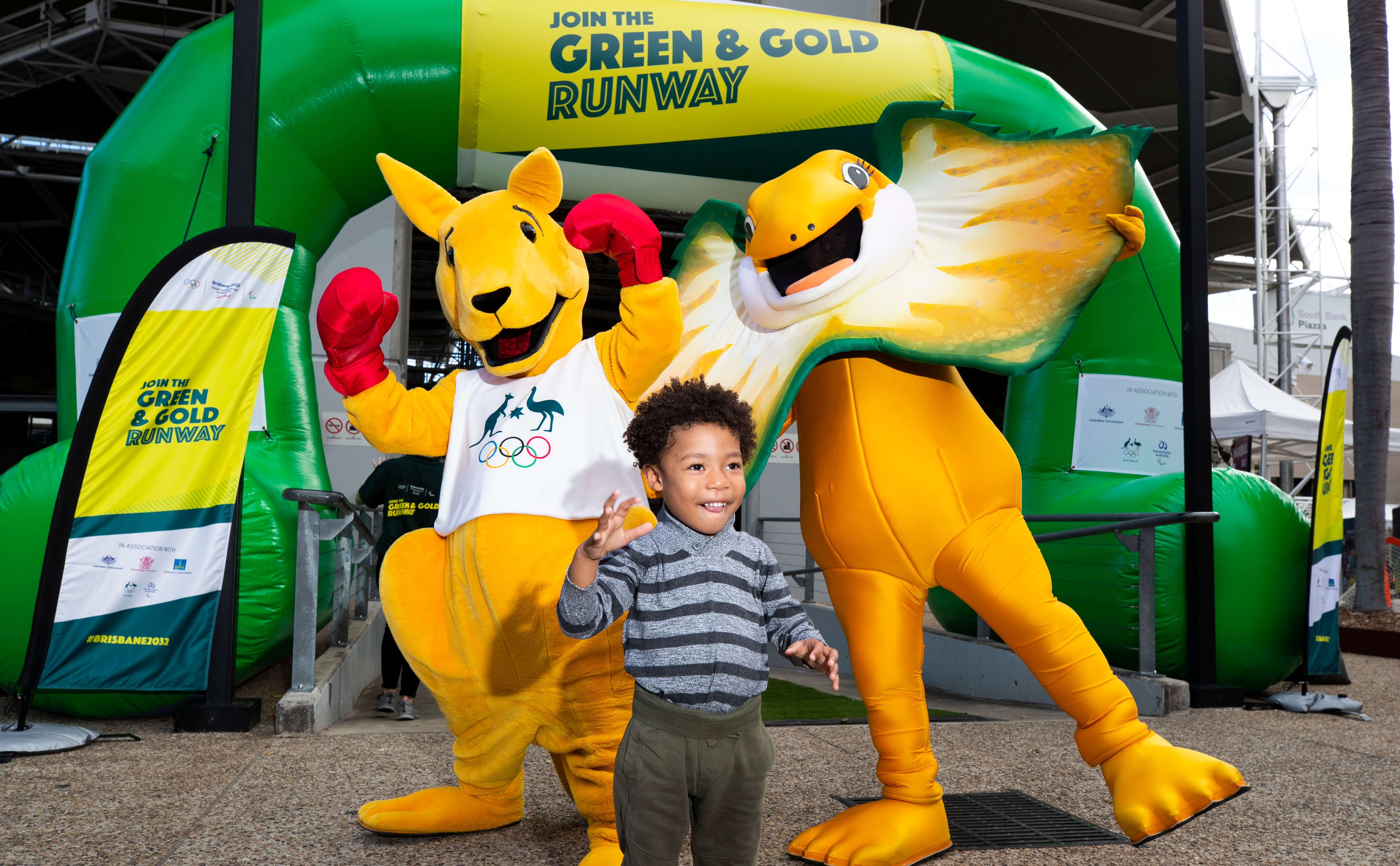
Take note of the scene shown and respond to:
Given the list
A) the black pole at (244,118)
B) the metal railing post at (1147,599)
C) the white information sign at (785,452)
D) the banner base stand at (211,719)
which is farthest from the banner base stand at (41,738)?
the white information sign at (785,452)

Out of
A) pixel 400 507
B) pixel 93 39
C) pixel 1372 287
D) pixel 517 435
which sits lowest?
pixel 400 507

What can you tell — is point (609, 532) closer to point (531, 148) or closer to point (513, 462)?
point (513, 462)

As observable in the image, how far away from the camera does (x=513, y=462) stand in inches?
90.0

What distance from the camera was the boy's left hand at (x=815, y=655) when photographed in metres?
1.68

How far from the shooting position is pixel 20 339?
21.3 metres

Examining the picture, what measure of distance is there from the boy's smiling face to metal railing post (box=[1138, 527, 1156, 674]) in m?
3.46

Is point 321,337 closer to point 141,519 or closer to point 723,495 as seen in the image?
point 723,495

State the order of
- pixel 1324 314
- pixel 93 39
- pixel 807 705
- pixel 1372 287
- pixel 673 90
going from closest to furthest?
pixel 673 90 < pixel 807 705 < pixel 1372 287 < pixel 93 39 < pixel 1324 314

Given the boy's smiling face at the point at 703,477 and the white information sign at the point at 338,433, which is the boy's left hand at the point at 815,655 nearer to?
the boy's smiling face at the point at 703,477

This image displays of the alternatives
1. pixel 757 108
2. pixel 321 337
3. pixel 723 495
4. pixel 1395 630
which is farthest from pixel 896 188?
pixel 1395 630

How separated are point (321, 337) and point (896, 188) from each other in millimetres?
1601

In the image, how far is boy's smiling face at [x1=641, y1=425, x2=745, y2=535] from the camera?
69.0 inches

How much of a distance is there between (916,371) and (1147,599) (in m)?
2.70

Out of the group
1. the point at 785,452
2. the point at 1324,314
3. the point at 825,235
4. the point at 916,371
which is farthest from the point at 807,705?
the point at 1324,314
